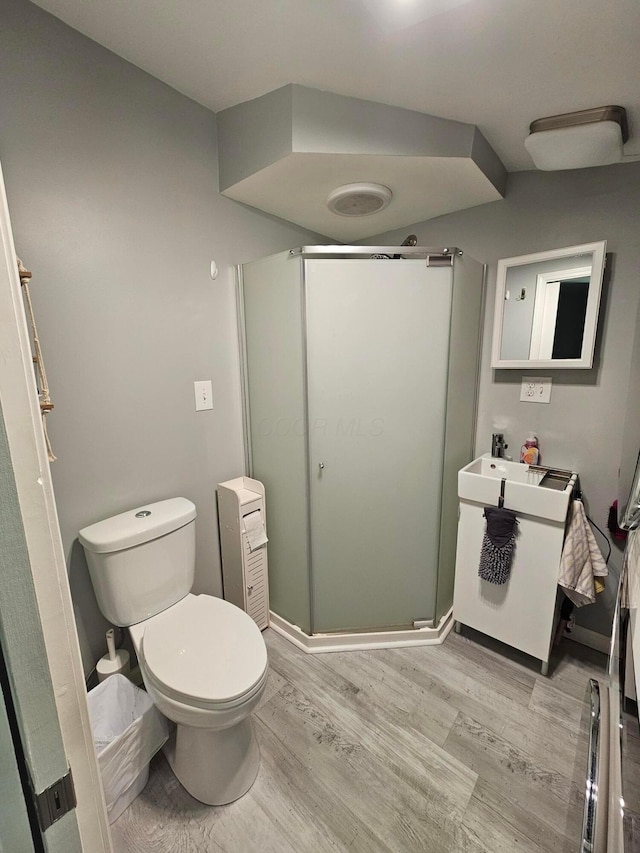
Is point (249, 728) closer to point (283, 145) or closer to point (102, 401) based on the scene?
point (102, 401)

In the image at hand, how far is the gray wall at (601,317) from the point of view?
1.54 m

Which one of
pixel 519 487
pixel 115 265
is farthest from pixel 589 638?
pixel 115 265

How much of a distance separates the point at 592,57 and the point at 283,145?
3.25 ft

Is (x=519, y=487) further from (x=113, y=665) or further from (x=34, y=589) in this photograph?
(x=113, y=665)

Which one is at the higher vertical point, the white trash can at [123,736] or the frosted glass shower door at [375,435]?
the frosted glass shower door at [375,435]

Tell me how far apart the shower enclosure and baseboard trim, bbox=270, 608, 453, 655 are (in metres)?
0.04

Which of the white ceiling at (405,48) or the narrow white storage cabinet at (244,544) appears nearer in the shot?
the white ceiling at (405,48)

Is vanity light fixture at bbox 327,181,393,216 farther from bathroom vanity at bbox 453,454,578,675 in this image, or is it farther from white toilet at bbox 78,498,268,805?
white toilet at bbox 78,498,268,805

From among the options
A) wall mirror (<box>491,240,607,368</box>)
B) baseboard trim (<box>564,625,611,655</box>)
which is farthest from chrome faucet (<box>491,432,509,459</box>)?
baseboard trim (<box>564,625,611,655</box>)

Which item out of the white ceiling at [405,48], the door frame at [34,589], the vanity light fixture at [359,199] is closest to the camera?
the door frame at [34,589]

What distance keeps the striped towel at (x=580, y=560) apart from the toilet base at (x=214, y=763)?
1403mm

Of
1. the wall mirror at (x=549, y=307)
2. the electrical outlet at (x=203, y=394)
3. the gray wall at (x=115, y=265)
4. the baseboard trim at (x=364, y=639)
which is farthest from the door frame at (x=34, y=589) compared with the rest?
the wall mirror at (x=549, y=307)

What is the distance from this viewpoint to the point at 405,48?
42.3 inches

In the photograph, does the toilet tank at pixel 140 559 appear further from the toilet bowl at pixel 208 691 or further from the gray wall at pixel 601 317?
the gray wall at pixel 601 317
